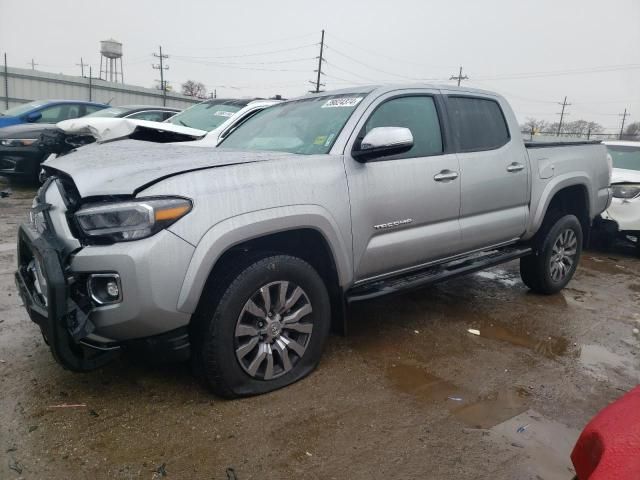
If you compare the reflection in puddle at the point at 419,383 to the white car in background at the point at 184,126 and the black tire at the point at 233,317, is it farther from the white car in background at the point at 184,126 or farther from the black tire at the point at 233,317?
the white car in background at the point at 184,126

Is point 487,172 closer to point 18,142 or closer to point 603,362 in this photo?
point 603,362

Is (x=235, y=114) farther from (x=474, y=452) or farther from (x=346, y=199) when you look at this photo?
(x=474, y=452)

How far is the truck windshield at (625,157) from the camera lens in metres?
7.62

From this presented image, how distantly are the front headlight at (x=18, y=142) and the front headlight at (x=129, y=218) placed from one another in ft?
23.4

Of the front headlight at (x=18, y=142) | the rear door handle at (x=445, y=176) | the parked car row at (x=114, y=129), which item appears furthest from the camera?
the front headlight at (x=18, y=142)

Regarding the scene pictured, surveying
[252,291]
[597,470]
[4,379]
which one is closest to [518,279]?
[252,291]

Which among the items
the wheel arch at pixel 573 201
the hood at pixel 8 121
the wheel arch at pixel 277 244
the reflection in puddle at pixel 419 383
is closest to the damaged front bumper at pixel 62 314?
the wheel arch at pixel 277 244

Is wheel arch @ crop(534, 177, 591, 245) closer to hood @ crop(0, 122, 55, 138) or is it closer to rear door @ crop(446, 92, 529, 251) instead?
rear door @ crop(446, 92, 529, 251)

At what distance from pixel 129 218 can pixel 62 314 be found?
521 millimetres

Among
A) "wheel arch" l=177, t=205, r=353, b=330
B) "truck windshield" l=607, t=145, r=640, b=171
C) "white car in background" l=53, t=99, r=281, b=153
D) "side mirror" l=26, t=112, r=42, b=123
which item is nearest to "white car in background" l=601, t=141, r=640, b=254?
"truck windshield" l=607, t=145, r=640, b=171

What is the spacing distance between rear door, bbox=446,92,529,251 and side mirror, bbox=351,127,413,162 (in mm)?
902

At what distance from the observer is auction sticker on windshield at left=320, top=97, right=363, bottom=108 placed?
11.1 feet

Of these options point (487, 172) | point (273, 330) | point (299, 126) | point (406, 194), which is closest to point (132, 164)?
point (273, 330)

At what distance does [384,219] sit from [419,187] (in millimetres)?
404
